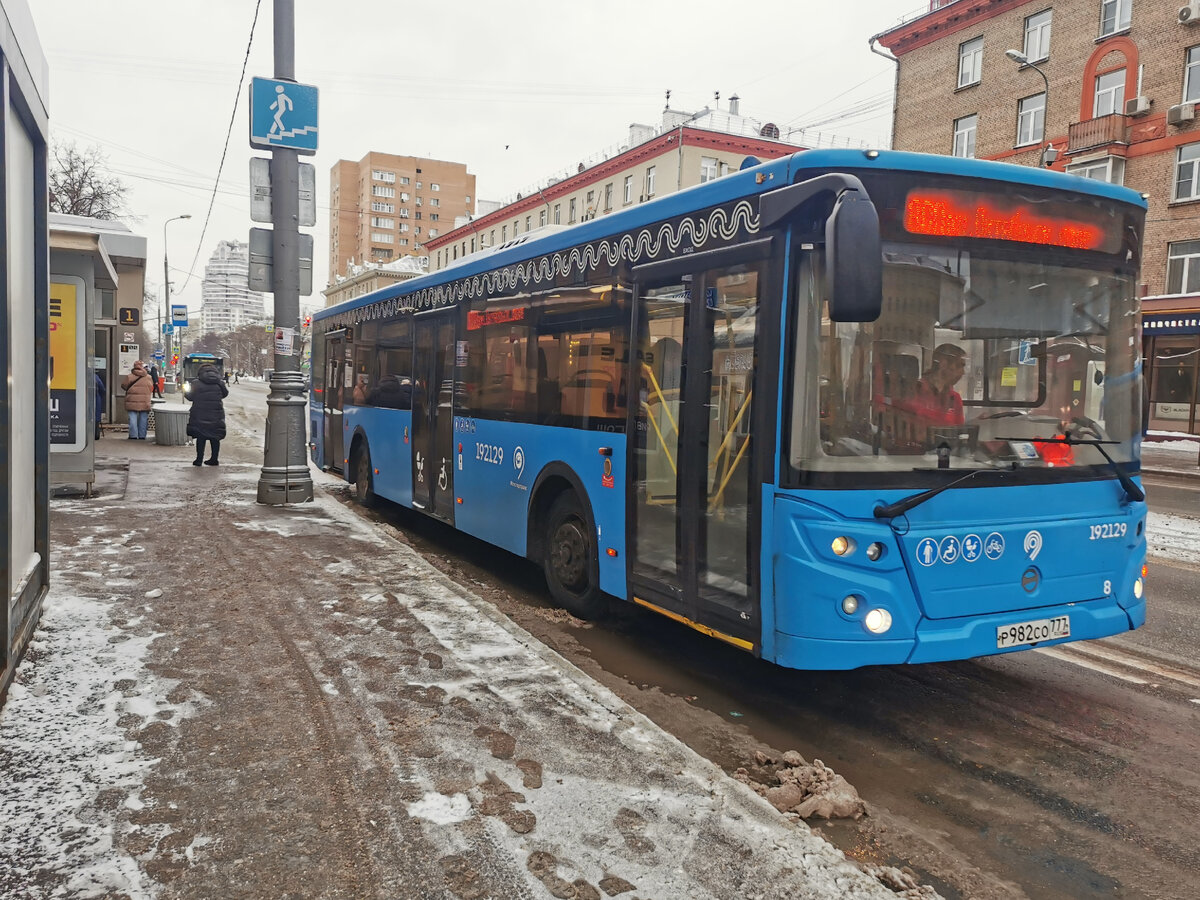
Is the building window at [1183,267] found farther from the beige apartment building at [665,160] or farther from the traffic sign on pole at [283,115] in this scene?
the traffic sign on pole at [283,115]

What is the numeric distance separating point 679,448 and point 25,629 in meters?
3.74

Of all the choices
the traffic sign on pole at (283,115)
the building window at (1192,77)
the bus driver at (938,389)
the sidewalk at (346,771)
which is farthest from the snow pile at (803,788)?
the building window at (1192,77)

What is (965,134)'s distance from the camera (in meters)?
36.2

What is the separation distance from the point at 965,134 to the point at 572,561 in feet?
116

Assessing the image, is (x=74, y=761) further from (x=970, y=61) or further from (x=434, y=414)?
(x=970, y=61)

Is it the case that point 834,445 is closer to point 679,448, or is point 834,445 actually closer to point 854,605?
point 854,605

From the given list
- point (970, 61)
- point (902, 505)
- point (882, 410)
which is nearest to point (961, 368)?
point (882, 410)

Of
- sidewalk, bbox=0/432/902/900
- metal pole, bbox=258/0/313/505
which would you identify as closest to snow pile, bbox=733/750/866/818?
sidewalk, bbox=0/432/902/900

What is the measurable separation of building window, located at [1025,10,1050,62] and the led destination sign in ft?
111

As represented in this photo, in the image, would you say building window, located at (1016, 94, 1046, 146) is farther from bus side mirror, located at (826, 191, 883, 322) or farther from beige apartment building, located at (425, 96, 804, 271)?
bus side mirror, located at (826, 191, 883, 322)

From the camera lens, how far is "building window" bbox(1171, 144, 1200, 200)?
2917cm

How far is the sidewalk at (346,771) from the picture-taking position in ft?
10.1

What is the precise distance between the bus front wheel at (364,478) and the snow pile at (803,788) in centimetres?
856

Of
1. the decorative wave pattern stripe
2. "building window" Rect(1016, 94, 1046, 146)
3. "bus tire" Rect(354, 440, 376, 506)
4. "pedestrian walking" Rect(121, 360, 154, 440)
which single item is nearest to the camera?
the decorative wave pattern stripe
